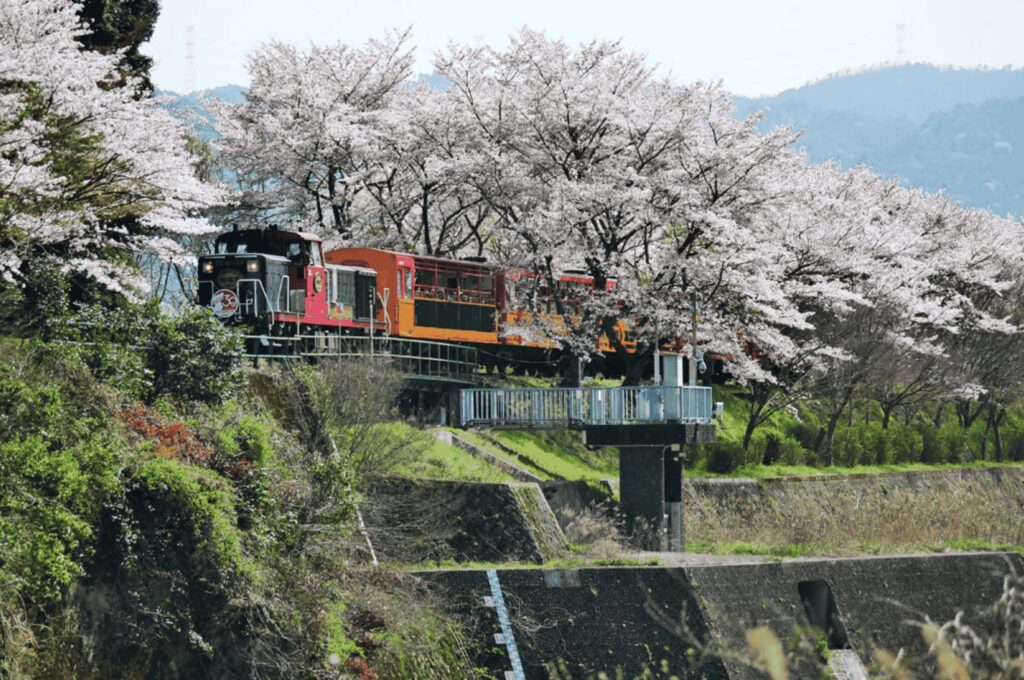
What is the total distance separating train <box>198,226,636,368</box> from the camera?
3375 cm

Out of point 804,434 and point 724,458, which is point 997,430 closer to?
point 804,434

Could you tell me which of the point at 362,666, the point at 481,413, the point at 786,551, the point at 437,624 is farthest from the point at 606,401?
the point at 362,666

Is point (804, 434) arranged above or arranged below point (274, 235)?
below

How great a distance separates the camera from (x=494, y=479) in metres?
29.5

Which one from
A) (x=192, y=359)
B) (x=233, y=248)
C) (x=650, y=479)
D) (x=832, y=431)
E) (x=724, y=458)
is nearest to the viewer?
(x=192, y=359)

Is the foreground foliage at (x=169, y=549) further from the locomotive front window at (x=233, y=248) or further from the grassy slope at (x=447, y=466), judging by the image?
the locomotive front window at (x=233, y=248)

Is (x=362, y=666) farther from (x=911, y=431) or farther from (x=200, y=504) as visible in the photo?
(x=911, y=431)

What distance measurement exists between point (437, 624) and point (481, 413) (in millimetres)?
8595

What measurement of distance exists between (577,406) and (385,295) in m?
7.89

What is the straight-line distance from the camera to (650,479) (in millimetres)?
Result: 31562

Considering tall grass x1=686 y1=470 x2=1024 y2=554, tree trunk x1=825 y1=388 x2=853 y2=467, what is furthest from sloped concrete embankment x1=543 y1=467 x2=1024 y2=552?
tree trunk x1=825 y1=388 x2=853 y2=467

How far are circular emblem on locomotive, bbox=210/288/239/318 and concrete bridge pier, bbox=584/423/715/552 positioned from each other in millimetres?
8100

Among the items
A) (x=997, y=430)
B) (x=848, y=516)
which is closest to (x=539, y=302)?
(x=848, y=516)

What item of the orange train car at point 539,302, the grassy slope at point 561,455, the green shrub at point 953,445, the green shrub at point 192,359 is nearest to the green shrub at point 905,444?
the green shrub at point 953,445
